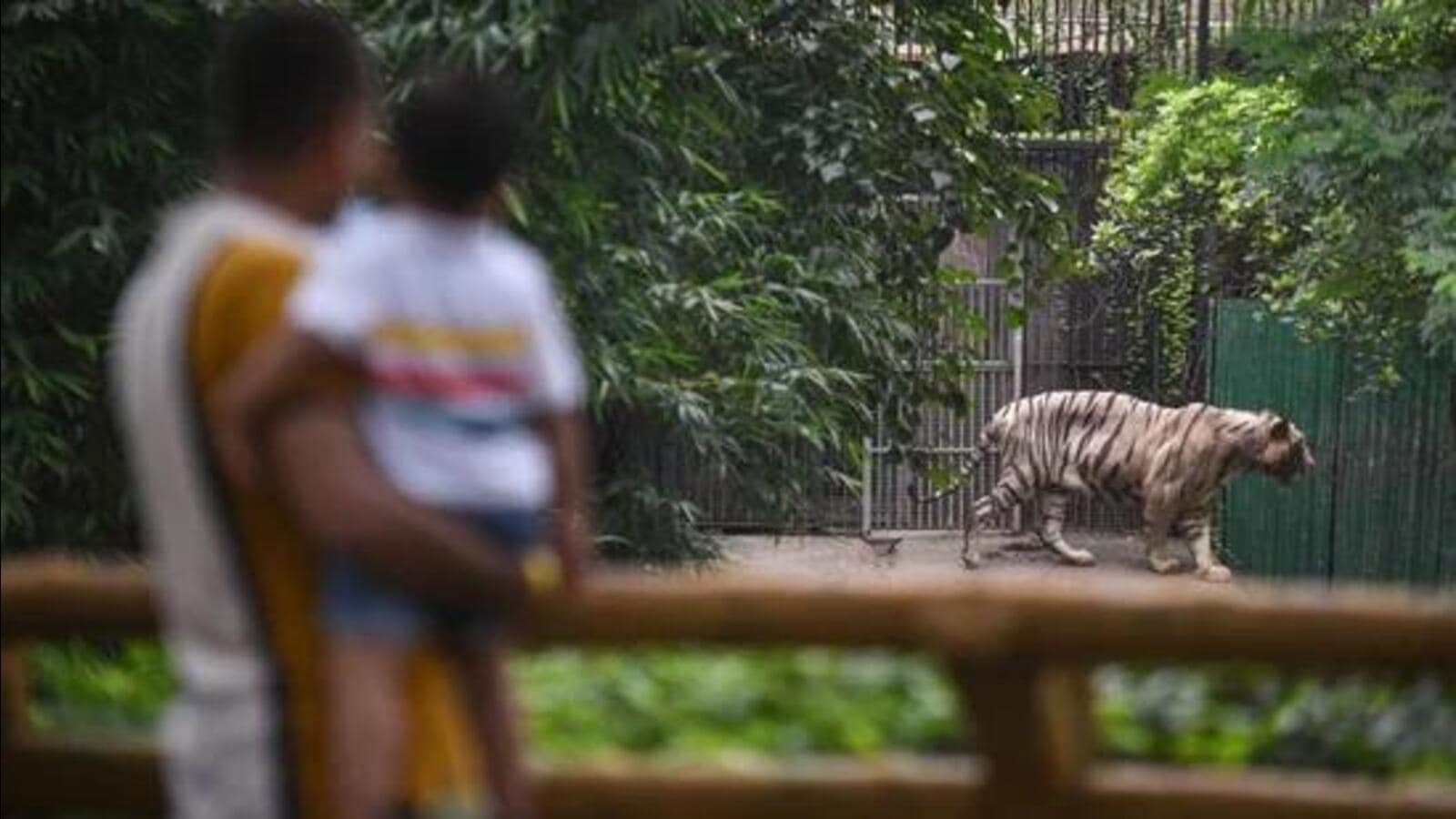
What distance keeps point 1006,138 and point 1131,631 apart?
35.0ft

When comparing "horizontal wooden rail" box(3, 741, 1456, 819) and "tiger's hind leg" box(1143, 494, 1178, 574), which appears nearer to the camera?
"horizontal wooden rail" box(3, 741, 1456, 819)

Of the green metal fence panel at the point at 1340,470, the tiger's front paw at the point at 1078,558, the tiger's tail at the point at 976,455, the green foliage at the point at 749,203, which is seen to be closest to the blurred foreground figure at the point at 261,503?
the green foliage at the point at 749,203

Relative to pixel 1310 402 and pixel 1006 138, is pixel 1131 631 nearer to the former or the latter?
pixel 1006 138

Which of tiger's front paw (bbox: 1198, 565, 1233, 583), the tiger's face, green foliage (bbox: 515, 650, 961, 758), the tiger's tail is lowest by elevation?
tiger's front paw (bbox: 1198, 565, 1233, 583)

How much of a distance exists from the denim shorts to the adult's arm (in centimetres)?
3

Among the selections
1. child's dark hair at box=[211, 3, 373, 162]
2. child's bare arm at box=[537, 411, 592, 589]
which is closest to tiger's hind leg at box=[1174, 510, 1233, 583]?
child's bare arm at box=[537, 411, 592, 589]

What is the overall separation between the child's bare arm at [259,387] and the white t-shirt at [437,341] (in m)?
0.02

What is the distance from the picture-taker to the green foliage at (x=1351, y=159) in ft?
44.9

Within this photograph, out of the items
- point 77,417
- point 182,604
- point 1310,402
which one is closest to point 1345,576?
A: point 1310,402

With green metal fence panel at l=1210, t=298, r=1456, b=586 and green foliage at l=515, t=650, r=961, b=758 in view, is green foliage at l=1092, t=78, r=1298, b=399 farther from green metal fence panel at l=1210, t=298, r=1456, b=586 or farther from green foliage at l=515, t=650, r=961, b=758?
green foliage at l=515, t=650, r=961, b=758

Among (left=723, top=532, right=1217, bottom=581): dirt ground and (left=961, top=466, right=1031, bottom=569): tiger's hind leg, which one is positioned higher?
(left=961, top=466, right=1031, bottom=569): tiger's hind leg

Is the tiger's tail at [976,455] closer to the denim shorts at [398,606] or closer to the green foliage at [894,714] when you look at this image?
the green foliage at [894,714]

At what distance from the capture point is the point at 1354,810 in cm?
439

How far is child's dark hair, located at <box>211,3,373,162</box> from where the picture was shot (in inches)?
139
